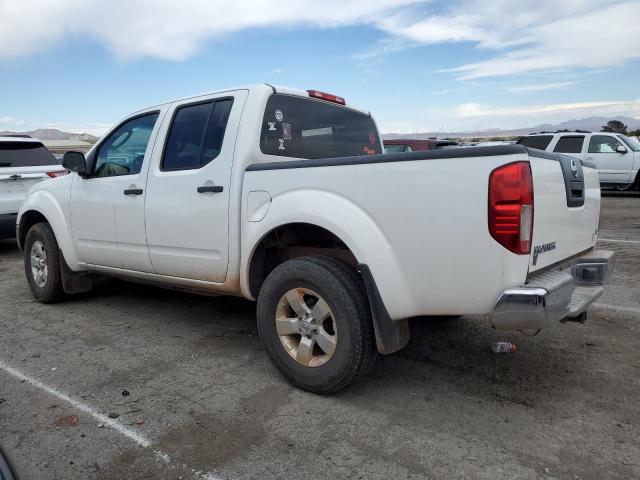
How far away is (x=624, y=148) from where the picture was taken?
15125mm

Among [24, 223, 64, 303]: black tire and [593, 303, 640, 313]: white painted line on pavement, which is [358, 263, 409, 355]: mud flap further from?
[24, 223, 64, 303]: black tire

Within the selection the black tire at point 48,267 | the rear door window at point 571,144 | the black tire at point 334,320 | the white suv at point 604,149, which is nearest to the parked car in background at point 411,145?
the white suv at point 604,149

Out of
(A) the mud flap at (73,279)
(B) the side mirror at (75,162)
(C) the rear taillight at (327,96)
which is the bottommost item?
(A) the mud flap at (73,279)

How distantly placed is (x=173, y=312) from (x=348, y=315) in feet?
8.69

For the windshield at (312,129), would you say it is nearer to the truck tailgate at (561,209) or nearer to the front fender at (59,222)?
the truck tailgate at (561,209)

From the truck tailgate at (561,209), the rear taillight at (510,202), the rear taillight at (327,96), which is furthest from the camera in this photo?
the rear taillight at (327,96)

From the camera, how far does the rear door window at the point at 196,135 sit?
3.94 m

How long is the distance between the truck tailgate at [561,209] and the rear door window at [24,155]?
317 inches

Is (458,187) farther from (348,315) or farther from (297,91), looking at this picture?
(297,91)

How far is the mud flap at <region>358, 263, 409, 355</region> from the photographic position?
2.97 m

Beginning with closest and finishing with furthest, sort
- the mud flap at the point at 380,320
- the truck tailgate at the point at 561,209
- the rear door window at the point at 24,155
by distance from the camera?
the truck tailgate at the point at 561,209, the mud flap at the point at 380,320, the rear door window at the point at 24,155

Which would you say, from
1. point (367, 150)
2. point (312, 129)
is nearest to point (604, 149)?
point (367, 150)

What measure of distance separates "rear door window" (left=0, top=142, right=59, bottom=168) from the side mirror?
13.5 feet

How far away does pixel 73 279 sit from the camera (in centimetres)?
538
